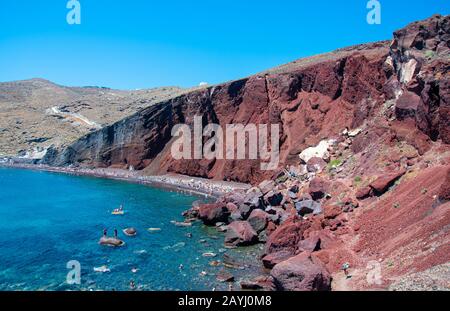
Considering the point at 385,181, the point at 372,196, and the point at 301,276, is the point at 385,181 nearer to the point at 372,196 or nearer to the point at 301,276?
the point at 372,196

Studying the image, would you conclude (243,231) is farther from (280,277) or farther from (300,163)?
(300,163)

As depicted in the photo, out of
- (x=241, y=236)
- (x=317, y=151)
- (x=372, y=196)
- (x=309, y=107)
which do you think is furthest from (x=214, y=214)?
(x=309, y=107)

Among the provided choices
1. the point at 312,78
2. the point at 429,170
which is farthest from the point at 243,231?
the point at 312,78

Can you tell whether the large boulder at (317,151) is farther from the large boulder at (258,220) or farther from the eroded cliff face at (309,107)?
the large boulder at (258,220)

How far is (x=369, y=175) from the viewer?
43031 millimetres

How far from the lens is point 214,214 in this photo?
5353 centimetres

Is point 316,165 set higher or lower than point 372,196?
higher

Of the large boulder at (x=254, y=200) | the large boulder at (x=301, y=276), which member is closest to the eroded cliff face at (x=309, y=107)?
the large boulder at (x=254, y=200)

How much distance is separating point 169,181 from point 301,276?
69454mm

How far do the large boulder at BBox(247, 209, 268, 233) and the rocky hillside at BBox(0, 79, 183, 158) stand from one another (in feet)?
349

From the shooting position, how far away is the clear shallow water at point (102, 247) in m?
33.7

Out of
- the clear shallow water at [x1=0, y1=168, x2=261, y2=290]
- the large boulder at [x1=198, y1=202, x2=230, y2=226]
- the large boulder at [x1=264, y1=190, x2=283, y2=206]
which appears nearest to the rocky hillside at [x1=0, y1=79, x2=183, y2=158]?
the clear shallow water at [x1=0, y1=168, x2=261, y2=290]

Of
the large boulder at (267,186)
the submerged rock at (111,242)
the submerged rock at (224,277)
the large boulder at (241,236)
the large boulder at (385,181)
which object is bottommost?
the submerged rock at (224,277)

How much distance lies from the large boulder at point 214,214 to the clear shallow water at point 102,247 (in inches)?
52.6
